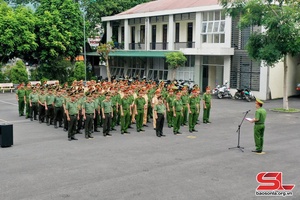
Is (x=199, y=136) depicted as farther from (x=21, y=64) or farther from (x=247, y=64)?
(x=21, y=64)

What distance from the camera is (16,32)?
3325 centimetres

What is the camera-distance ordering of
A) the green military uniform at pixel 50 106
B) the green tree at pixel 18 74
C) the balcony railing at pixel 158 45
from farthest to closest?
the balcony railing at pixel 158 45, the green tree at pixel 18 74, the green military uniform at pixel 50 106

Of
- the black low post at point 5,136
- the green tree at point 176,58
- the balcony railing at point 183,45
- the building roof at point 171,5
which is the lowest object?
the black low post at point 5,136

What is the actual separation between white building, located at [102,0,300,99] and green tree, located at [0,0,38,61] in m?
8.64

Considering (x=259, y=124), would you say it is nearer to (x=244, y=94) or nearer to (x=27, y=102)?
(x=27, y=102)

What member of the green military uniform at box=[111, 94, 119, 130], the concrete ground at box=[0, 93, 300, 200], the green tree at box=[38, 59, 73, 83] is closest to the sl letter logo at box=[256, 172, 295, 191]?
the concrete ground at box=[0, 93, 300, 200]

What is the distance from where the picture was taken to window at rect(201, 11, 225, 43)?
29.6 m

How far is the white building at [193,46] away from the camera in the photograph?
2789 centimetres

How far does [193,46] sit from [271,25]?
13.1 metres

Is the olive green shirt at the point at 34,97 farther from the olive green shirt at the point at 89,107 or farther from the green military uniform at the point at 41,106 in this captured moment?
the olive green shirt at the point at 89,107

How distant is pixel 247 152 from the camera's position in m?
12.4

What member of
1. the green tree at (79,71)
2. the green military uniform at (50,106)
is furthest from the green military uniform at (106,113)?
the green tree at (79,71)

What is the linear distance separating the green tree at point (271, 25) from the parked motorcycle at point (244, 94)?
5034 millimetres

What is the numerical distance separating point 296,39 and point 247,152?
33.1ft
